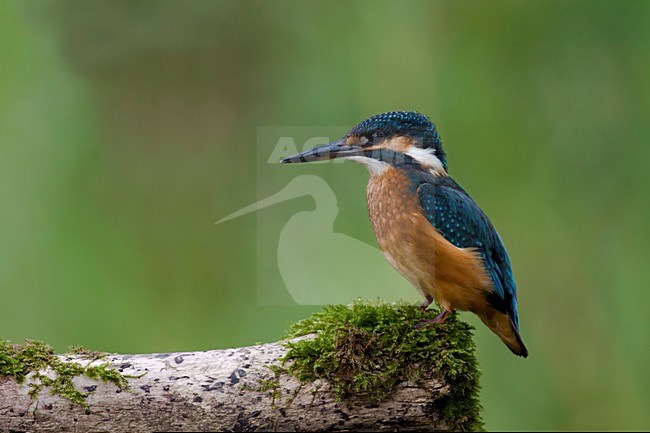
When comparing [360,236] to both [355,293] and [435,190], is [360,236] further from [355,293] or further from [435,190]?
[435,190]

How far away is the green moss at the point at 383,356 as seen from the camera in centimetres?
207

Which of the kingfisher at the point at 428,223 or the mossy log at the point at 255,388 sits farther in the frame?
the kingfisher at the point at 428,223

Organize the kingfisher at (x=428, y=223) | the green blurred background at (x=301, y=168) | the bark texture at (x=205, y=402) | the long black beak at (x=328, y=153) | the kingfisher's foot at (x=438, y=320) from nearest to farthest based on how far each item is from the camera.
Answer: the bark texture at (x=205, y=402) < the kingfisher's foot at (x=438, y=320) < the kingfisher at (x=428, y=223) < the long black beak at (x=328, y=153) < the green blurred background at (x=301, y=168)

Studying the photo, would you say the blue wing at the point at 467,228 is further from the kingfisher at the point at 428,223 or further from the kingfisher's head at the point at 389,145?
the kingfisher's head at the point at 389,145

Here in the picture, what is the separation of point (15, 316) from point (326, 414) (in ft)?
6.67

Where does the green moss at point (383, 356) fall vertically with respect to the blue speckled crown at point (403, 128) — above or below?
below

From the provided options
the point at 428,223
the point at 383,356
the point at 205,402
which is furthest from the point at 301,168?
the point at 205,402

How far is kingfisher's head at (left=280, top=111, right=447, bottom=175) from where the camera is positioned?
248 cm

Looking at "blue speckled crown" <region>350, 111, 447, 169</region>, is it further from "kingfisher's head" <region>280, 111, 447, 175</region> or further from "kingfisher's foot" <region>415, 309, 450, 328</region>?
"kingfisher's foot" <region>415, 309, 450, 328</region>

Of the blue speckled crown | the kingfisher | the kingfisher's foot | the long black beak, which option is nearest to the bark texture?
the kingfisher's foot

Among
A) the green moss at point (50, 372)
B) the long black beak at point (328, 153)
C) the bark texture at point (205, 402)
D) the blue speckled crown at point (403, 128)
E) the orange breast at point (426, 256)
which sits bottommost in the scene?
the bark texture at point (205, 402)

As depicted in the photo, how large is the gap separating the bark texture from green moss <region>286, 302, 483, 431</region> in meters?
0.03

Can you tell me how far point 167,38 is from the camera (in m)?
3.97
